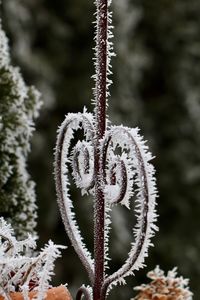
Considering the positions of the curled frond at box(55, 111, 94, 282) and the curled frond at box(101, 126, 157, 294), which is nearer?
the curled frond at box(101, 126, 157, 294)

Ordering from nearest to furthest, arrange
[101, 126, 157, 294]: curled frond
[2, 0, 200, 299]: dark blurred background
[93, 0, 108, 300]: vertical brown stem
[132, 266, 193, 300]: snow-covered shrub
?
1. [101, 126, 157, 294]: curled frond
2. [93, 0, 108, 300]: vertical brown stem
3. [132, 266, 193, 300]: snow-covered shrub
4. [2, 0, 200, 299]: dark blurred background

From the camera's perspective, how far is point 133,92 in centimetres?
998

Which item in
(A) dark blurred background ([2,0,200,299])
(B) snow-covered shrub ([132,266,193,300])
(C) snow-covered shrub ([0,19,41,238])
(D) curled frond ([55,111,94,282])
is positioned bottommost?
(B) snow-covered shrub ([132,266,193,300])

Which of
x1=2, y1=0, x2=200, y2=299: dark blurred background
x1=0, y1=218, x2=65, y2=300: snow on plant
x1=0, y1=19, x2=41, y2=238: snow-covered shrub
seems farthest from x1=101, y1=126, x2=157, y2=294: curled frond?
x1=2, y1=0, x2=200, y2=299: dark blurred background

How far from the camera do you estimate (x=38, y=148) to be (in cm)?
877

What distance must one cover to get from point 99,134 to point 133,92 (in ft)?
26.8

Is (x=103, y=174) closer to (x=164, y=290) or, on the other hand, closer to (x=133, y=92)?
(x=164, y=290)

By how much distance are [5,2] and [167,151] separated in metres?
2.53

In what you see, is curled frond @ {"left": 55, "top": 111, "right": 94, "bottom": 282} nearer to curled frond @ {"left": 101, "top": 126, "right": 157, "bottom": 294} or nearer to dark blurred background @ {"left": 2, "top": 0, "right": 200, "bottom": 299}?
curled frond @ {"left": 101, "top": 126, "right": 157, "bottom": 294}

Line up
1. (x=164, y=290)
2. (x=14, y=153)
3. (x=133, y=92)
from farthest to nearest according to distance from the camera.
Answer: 1. (x=133, y=92)
2. (x=14, y=153)
3. (x=164, y=290)

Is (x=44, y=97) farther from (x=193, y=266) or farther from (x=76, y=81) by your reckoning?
(x=193, y=266)

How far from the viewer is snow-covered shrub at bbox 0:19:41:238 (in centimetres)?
229

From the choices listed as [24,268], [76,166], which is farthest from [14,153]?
[24,268]

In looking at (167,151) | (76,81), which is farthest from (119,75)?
(167,151)
